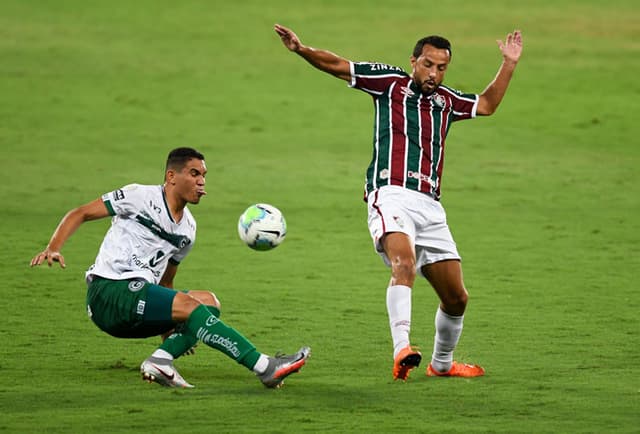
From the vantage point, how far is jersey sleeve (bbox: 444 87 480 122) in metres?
9.32

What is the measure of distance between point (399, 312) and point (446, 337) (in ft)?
2.06

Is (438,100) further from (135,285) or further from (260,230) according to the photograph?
(135,285)

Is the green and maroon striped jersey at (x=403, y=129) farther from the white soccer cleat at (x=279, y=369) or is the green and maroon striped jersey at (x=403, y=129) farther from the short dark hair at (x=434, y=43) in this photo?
the white soccer cleat at (x=279, y=369)

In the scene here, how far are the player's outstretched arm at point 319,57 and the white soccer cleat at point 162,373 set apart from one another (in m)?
2.23

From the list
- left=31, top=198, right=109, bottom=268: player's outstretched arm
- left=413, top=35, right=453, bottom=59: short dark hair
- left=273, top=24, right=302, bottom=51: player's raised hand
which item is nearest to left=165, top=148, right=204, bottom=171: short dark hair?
left=31, top=198, right=109, bottom=268: player's outstretched arm

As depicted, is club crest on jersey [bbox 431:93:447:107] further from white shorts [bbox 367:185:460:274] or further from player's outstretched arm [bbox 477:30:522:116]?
white shorts [bbox 367:185:460:274]

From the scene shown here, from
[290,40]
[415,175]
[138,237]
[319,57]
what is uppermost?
[290,40]

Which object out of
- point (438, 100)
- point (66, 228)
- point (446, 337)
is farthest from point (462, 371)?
point (66, 228)

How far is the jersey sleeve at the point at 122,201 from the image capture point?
8.48 meters

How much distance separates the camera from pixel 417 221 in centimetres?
877

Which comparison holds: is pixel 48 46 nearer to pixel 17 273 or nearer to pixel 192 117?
pixel 192 117

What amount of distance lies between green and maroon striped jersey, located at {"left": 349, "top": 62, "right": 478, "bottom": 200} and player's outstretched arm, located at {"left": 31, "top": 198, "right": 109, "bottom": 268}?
1.86 meters

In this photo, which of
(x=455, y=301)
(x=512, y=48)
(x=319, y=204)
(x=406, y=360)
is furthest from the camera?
(x=319, y=204)

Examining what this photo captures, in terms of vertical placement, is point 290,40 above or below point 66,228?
above
